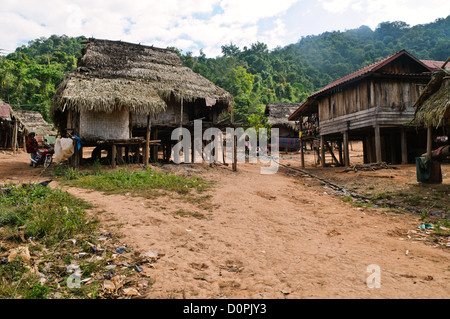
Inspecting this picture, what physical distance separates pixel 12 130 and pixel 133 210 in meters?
19.9

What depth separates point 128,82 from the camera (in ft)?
37.1

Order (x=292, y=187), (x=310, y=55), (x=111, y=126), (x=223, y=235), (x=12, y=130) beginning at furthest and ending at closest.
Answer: (x=310, y=55)
(x=12, y=130)
(x=111, y=126)
(x=292, y=187)
(x=223, y=235)

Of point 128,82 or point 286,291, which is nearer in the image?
point 286,291

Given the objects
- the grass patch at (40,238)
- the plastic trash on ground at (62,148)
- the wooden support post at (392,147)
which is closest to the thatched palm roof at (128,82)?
the plastic trash on ground at (62,148)

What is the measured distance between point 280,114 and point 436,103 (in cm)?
2114

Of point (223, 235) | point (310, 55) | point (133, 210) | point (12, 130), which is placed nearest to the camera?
point (223, 235)

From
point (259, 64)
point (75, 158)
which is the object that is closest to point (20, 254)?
point (75, 158)

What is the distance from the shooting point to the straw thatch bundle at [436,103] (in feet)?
22.5

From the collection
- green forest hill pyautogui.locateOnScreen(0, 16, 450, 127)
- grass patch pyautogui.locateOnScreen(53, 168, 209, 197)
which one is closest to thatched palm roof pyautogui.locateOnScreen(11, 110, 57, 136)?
green forest hill pyautogui.locateOnScreen(0, 16, 450, 127)

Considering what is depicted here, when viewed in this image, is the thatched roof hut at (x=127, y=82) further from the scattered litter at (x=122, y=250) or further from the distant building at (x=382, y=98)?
the scattered litter at (x=122, y=250)

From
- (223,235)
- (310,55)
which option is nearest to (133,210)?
(223,235)

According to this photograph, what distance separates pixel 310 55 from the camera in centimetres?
6488

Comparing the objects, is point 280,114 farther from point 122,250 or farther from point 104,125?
point 122,250
